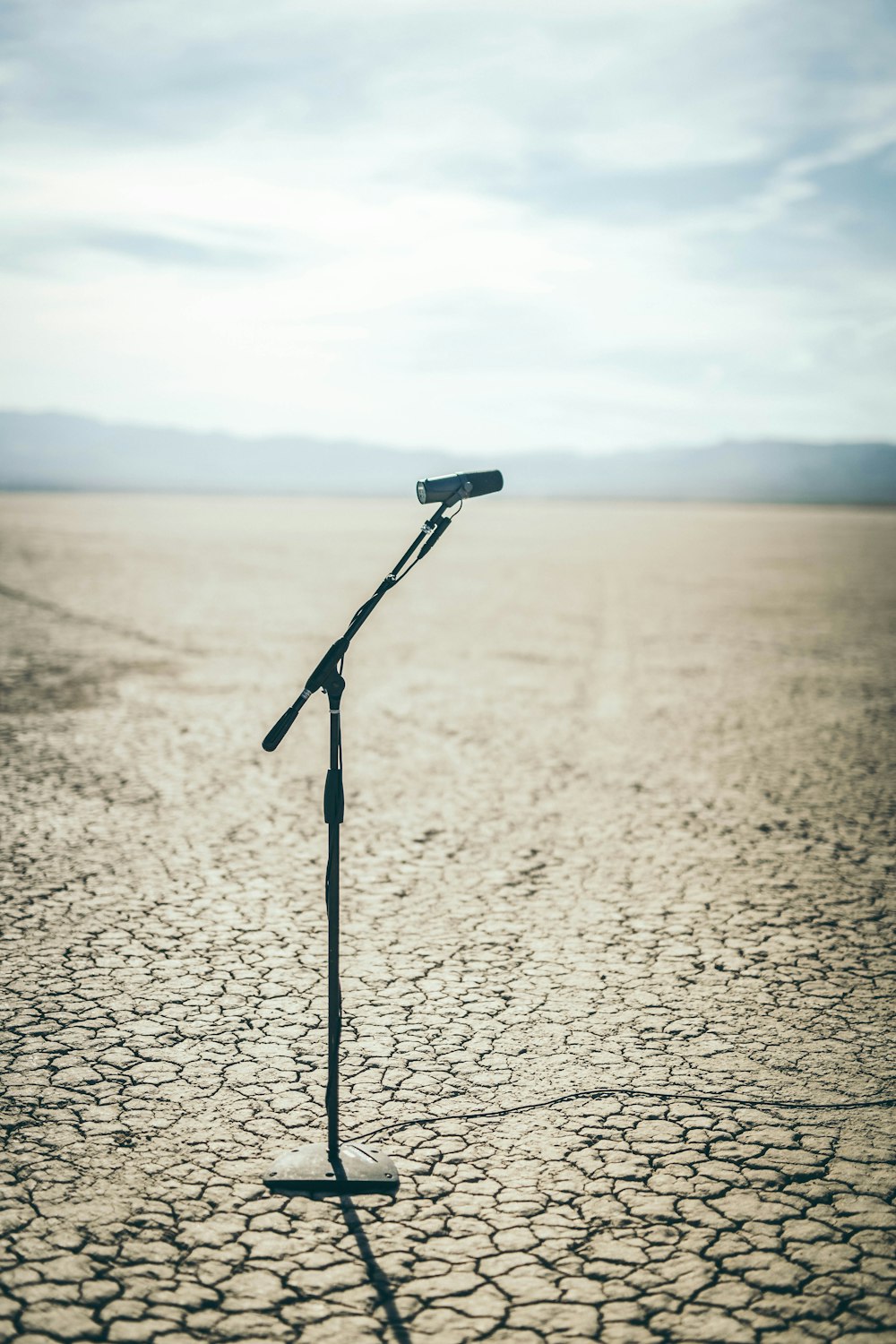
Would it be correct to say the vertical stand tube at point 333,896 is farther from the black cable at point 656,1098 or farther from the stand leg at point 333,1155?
the black cable at point 656,1098

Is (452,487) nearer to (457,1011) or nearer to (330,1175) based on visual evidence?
(330,1175)

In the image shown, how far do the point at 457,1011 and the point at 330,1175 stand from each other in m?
1.17

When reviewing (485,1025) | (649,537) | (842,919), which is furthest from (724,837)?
(649,537)

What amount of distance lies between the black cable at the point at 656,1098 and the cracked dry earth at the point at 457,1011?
0.07 ft

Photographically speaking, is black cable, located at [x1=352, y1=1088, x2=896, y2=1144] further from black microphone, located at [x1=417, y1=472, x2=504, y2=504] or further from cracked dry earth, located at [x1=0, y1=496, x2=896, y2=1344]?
black microphone, located at [x1=417, y1=472, x2=504, y2=504]

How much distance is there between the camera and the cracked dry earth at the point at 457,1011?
2.78m

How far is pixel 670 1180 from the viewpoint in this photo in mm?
3193

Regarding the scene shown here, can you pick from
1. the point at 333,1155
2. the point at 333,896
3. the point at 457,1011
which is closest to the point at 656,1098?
the point at 457,1011

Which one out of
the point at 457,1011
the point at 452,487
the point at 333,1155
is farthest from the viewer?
the point at 457,1011

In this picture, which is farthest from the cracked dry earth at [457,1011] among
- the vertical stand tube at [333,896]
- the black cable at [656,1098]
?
the vertical stand tube at [333,896]

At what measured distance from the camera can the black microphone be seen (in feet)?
9.88

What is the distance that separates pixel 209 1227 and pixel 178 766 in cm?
491

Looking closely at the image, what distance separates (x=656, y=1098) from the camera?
3633 mm

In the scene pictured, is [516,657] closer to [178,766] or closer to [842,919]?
[178,766]
